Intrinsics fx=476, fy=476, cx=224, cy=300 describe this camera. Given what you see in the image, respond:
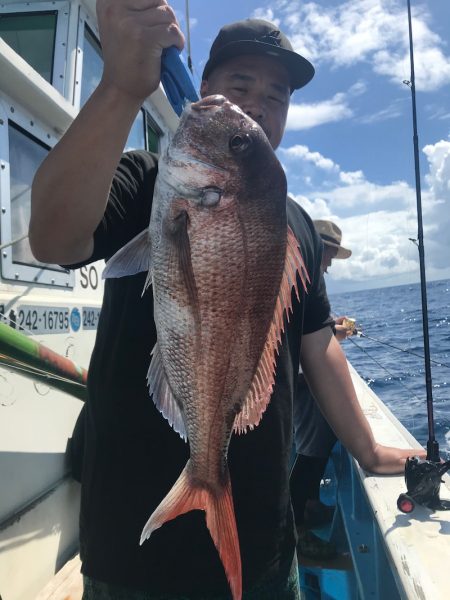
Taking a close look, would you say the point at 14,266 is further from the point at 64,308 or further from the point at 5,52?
the point at 5,52

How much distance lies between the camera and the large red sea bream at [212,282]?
1.20 meters

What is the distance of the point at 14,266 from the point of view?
2576 mm

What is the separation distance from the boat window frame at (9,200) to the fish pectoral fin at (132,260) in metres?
1.47

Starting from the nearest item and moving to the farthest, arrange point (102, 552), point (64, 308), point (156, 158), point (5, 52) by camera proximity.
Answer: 1. point (102, 552)
2. point (156, 158)
3. point (5, 52)
4. point (64, 308)

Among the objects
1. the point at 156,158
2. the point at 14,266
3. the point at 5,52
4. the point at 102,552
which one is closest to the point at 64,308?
the point at 14,266

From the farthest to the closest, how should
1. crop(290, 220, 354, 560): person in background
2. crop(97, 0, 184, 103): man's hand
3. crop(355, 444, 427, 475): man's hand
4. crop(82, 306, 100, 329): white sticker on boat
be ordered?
crop(290, 220, 354, 560): person in background < crop(82, 306, 100, 329): white sticker on boat < crop(355, 444, 427, 475): man's hand < crop(97, 0, 184, 103): man's hand

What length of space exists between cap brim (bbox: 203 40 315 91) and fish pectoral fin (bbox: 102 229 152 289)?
93 centimetres

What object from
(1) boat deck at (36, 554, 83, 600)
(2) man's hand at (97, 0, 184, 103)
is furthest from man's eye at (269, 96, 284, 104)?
(1) boat deck at (36, 554, 83, 600)

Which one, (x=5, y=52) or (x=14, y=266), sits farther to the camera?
(x=14, y=266)

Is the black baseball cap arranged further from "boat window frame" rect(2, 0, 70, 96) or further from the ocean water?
the ocean water

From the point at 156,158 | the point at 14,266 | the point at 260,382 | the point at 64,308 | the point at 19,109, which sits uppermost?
the point at 19,109

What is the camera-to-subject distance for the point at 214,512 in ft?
4.19

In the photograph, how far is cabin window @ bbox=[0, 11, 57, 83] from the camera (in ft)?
11.3

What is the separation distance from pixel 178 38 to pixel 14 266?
1.82 metres
